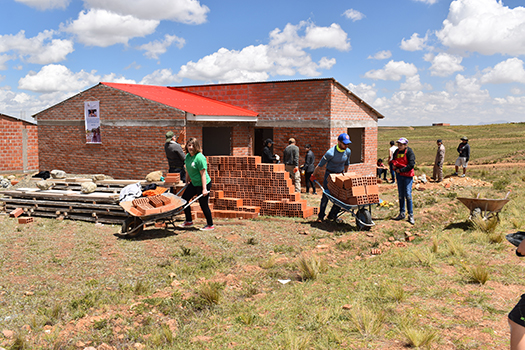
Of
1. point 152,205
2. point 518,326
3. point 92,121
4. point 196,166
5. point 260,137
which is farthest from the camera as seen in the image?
point 260,137

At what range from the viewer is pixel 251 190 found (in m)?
11.5

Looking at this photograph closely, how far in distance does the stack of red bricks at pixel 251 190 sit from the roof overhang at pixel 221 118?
174 inches

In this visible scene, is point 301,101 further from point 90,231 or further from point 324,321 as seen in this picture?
point 324,321

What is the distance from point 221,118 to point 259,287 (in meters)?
11.2

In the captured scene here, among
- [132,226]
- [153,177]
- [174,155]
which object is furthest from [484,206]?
[153,177]

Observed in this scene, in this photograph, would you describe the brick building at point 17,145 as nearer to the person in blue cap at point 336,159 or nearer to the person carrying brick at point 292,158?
the person carrying brick at point 292,158

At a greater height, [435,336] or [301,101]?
[301,101]

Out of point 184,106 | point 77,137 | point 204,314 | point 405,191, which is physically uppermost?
point 184,106

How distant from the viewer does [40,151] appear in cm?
2023

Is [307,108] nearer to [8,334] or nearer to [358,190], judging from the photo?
[358,190]

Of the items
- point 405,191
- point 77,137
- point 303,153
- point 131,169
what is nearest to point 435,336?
point 405,191

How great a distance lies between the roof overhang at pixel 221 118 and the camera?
15.6 m

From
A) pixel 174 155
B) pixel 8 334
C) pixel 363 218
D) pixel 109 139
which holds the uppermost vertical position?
pixel 109 139

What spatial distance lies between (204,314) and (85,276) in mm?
2392
